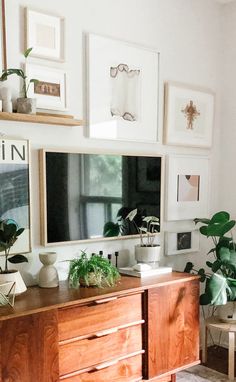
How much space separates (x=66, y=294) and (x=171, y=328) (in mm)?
737

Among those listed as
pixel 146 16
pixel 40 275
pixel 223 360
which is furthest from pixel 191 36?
pixel 223 360

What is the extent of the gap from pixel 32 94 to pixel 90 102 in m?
0.39

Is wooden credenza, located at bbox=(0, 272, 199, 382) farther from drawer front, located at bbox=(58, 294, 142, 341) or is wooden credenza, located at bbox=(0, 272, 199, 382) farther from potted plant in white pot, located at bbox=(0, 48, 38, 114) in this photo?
potted plant in white pot, located at bbox=(0, 48, 38, 114)

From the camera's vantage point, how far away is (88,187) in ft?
8.64

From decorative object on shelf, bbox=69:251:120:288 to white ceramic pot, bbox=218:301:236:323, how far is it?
100 cm

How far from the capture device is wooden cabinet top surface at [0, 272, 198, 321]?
1.94 metres

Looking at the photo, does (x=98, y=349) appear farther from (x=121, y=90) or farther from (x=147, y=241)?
(x=121, y=90)

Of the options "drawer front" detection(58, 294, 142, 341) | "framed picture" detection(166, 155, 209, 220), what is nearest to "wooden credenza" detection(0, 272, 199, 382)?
"drawer front" detection(58, 294, 142, 341)

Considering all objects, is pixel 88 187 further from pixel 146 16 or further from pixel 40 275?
pixel 146 16

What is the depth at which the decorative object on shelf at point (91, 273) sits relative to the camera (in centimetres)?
230

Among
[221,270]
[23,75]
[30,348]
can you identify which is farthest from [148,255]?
[23,75]

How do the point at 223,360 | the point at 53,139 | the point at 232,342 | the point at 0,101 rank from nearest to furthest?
the point at 0,101, the point at 53,139, the point at 232,342, the point at 223,360

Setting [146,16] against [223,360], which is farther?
[223,360]

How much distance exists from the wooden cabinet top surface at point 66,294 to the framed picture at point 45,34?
4.32 feet
